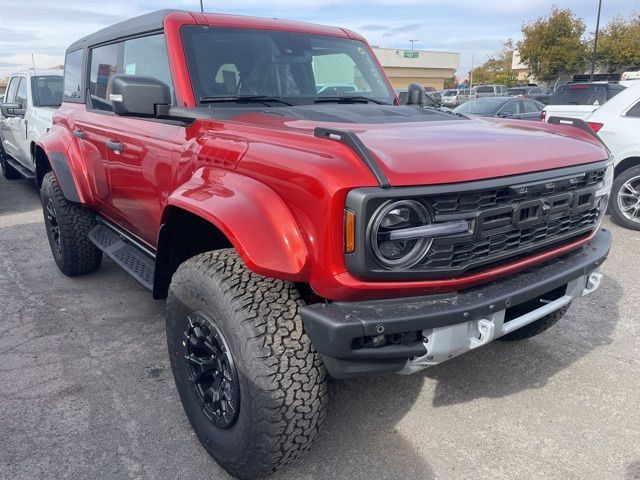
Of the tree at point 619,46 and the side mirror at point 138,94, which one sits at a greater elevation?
the tree at point 619,46

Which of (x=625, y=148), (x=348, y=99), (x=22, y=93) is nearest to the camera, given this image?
(x=348, y=99)

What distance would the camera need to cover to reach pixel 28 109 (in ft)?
24.5

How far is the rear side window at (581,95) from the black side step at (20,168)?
9.44 m

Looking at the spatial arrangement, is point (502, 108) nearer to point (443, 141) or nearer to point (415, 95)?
point (415, 95)

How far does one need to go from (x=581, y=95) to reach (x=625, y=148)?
500 cm

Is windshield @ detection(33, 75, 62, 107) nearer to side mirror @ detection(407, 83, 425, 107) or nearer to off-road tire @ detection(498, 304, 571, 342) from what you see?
side mirror @ detection(407, 83, 425, 107)

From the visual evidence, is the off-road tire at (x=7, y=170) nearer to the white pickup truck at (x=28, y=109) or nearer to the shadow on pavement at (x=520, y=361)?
the white pickup truck at (x=28, y=109)

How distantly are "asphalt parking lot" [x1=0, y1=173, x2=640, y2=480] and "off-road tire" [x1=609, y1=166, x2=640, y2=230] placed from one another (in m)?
2.62

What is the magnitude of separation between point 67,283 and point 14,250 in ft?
4.90

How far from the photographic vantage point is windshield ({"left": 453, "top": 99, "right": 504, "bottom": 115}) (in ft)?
37.7

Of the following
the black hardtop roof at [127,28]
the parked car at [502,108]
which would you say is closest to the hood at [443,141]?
the black hardtop roof at [127,28]

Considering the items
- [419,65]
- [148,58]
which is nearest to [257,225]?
[148,58]

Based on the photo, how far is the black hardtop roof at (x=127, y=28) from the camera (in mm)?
3092

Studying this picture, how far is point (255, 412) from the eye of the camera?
6.59ft
